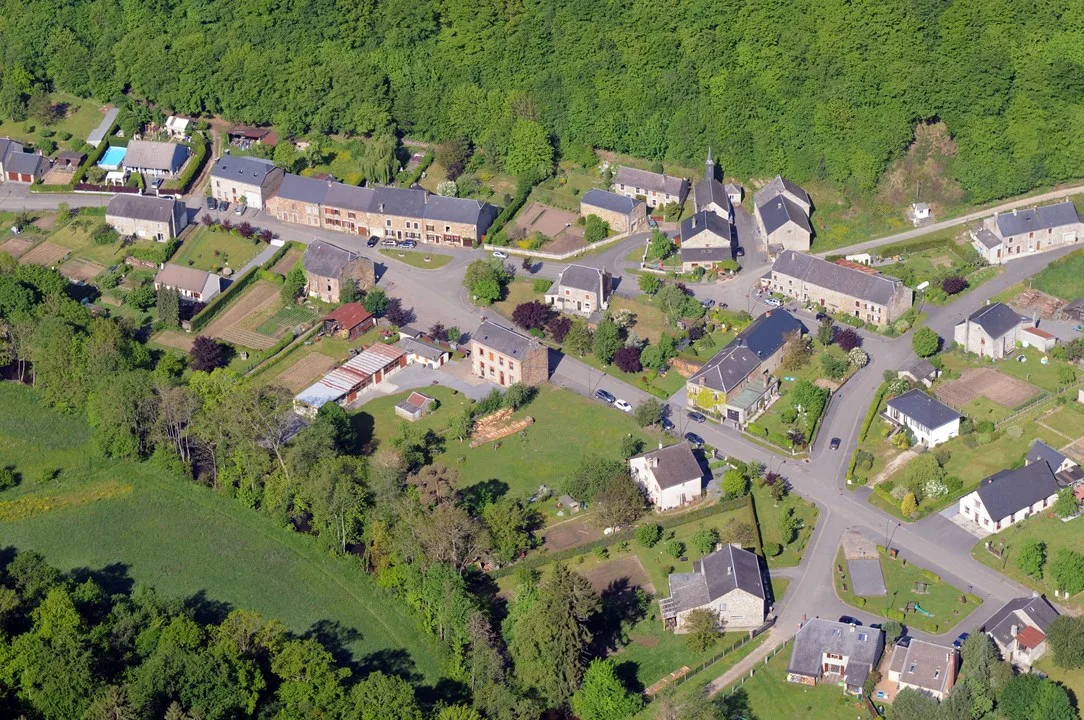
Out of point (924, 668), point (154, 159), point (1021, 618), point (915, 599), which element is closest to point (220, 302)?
point (154, 159)

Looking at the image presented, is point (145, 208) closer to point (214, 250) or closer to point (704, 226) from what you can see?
point (214, 250)

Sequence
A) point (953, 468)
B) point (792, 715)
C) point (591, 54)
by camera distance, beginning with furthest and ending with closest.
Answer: point (591, 54)
point (953, 468)
point (792, 715)

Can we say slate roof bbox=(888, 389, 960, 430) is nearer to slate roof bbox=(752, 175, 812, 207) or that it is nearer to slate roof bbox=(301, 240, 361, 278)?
slate roof bbox=(752, 175, 812, 207)

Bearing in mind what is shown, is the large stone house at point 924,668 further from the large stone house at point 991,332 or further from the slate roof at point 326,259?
the slate roof at point 326,259

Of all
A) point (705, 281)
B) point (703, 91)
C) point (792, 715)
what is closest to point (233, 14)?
point (703, 91)

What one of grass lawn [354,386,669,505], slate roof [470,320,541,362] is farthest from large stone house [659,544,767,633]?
slate roof [470,320,541,362]

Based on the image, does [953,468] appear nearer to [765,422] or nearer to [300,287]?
[765,422]
